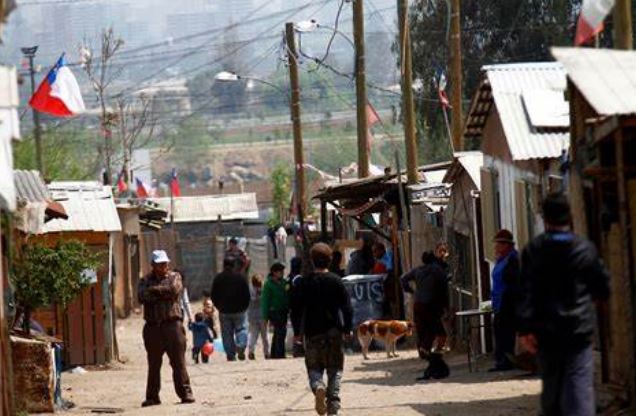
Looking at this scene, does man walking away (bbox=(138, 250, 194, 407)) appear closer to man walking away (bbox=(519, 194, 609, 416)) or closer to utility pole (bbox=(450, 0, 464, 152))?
man walking away (bbox=(519, 194, 609, 416))

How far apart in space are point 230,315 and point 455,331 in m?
4.14

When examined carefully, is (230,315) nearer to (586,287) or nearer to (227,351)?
(227,351)

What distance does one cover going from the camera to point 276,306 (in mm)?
30250

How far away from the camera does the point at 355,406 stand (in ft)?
62.0

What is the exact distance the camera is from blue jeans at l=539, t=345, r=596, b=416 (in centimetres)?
1212

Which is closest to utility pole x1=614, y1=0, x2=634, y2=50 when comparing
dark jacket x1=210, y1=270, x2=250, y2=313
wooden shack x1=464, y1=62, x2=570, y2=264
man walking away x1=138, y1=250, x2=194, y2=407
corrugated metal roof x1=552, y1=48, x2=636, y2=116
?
corrugated metal roof x1=552, y1=48, x2=636, y2=116

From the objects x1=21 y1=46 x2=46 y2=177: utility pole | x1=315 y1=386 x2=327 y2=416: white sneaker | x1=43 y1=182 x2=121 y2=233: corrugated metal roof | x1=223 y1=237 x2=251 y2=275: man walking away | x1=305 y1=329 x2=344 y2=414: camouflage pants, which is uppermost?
x1=21 y1=46 x2=46 y2=177: utility pole

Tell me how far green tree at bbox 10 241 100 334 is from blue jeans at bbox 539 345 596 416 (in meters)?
10.8

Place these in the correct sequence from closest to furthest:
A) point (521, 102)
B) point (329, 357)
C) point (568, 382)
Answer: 1. point (568, 382)
2. point (329, 357)
3. point (521, 102)

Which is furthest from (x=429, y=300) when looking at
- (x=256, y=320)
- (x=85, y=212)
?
(x=256, y=320)

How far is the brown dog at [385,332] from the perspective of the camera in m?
26.3

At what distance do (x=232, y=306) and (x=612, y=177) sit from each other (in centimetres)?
1563

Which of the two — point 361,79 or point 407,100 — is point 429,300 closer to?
point 407,100

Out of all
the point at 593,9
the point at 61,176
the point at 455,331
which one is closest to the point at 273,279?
the point at 455,331
